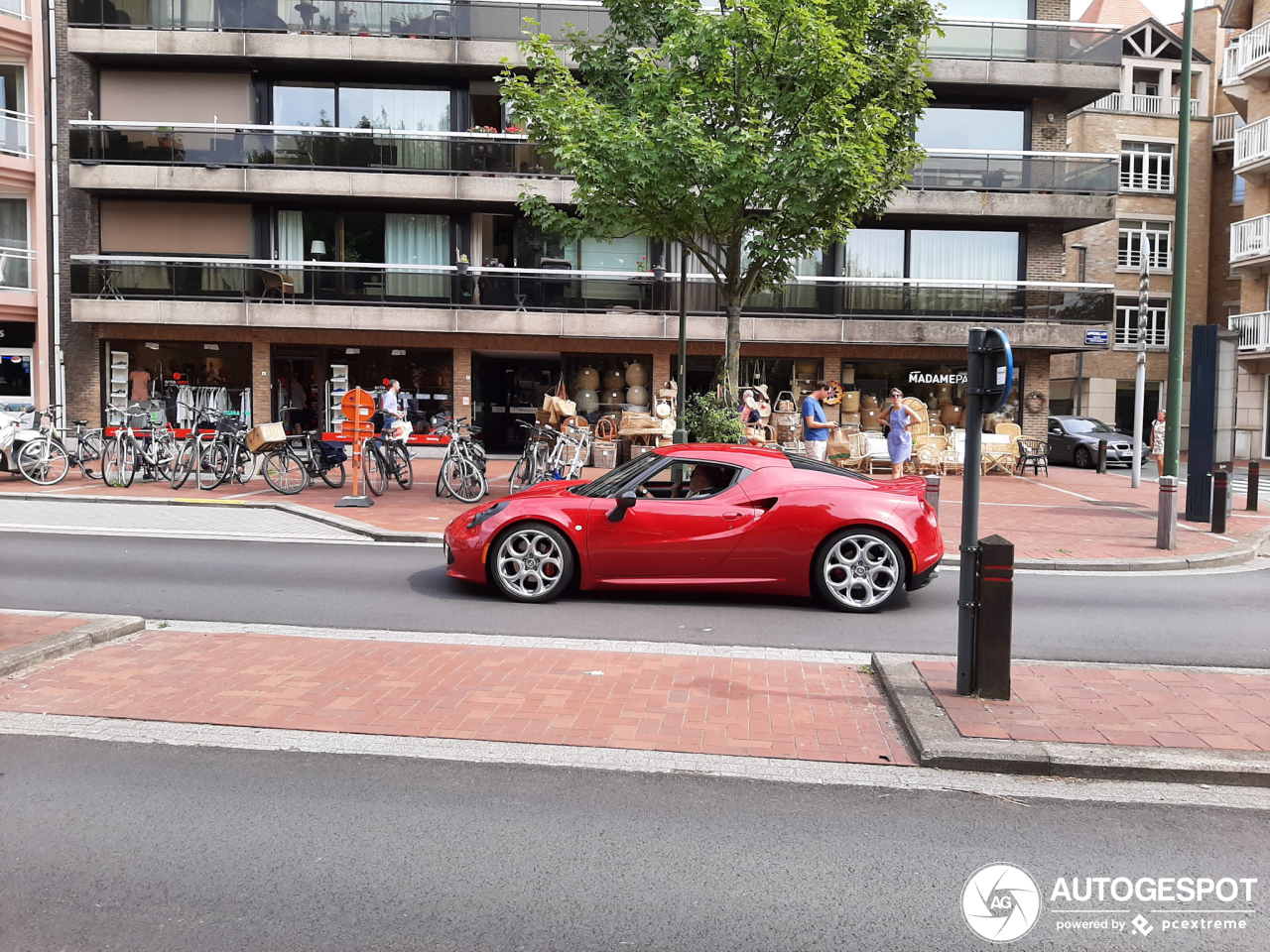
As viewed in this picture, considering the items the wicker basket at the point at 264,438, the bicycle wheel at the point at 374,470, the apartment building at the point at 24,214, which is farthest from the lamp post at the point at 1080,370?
the apartment building at the point at 24,214

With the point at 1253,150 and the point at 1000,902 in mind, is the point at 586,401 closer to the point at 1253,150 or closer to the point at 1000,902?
the point at 1000,902

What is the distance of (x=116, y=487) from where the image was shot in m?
16.0

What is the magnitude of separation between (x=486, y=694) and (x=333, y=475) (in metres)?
12.3

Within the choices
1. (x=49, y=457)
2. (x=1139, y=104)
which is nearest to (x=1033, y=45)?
(x=1139, y=104)

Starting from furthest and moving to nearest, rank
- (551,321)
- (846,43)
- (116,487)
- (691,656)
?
(551,321), (116,487), (846,43), (691,656)

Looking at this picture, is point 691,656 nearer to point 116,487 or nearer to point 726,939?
point 726,939

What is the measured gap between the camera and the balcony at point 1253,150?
33128 mm

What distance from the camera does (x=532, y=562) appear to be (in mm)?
8086

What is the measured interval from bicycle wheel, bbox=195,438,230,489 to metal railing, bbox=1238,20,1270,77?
34902mm

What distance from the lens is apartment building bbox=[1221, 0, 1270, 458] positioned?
33375 mm

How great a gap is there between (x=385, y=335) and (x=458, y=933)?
2388cm

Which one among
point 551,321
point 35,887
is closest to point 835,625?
point 35,887

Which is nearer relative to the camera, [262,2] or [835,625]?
[835,625]

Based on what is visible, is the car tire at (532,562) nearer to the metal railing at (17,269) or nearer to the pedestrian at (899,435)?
the pedestrian at (899,435)
